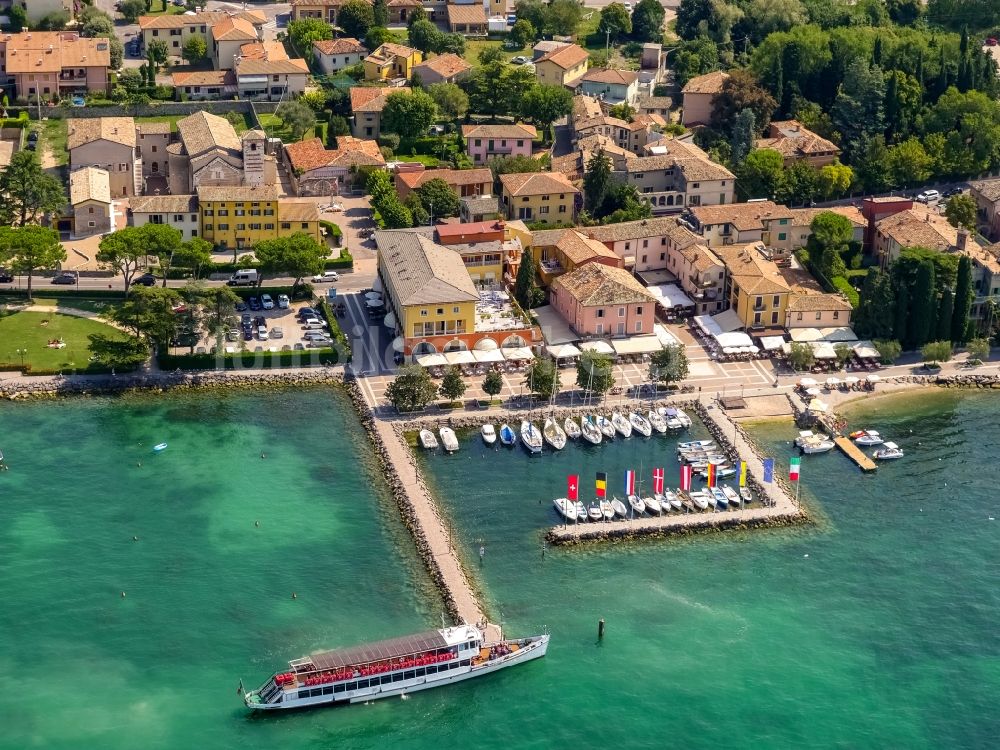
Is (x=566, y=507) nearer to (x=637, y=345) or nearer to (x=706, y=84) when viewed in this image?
(x=637, y=345)

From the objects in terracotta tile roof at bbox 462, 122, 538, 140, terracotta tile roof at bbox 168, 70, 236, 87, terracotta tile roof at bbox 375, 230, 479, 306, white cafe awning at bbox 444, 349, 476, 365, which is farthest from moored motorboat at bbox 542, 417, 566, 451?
terracotta tile roof at bbox 168, 70, 236, 87

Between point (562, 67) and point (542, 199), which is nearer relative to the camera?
point (542, 199)

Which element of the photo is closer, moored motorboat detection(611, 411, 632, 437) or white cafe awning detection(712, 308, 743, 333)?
moored motorboat detection(611, 411, 632, 437)

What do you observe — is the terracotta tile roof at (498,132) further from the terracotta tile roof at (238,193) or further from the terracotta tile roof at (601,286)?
the terracotta tile roof at (601,286)

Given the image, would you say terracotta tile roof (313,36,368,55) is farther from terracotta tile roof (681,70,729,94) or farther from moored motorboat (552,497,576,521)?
moored motorboat (552,497,576,521)

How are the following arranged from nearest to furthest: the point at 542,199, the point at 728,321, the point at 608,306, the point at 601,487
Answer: the point at 601,487 < the point at 608,306 < the point at 728,321 < the point at 542,199

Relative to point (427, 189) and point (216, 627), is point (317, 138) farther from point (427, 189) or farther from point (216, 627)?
point (216, 627)

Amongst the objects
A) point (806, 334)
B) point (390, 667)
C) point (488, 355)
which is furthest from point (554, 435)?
point (390, 667)

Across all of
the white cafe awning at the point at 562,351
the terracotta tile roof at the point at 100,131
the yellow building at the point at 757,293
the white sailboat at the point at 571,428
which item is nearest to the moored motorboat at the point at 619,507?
the white sailboat at the point at 571,428
